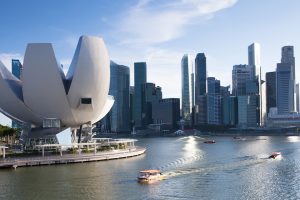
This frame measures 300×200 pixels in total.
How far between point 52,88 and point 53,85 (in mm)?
430

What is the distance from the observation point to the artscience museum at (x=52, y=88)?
5931 centimetres

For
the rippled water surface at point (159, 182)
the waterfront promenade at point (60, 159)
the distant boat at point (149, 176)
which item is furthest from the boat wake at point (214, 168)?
the waterfront promenade at point (60, 159)

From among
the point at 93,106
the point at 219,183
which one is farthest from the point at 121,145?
the point at 219,183

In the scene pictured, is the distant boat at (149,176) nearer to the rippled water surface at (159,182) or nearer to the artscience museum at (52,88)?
the rippled water surface at (159,182)

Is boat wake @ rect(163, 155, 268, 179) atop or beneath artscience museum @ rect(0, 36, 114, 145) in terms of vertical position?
beneath

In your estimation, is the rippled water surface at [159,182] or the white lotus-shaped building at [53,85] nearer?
the rippled water surface at [159,182]

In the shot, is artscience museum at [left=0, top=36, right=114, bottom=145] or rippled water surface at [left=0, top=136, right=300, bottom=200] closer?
rippled water surface at [left=0, top=136, right=300, bottom=200]

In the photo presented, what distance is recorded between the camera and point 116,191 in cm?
3606

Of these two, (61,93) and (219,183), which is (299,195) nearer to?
(219,183)

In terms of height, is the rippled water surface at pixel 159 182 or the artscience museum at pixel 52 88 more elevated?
the artscience museum at pixel 52 88

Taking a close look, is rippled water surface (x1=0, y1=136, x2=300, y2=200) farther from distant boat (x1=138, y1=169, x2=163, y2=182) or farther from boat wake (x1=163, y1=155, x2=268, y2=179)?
distant boat (x1=138, y1=169, x2=163, y2=182)

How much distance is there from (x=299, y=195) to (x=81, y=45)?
118ft

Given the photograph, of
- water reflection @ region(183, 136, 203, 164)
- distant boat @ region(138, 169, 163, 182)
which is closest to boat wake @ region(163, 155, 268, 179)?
distant boat @ region(138, 169, 163, 182)

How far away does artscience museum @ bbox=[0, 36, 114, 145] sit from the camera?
59312 mm
